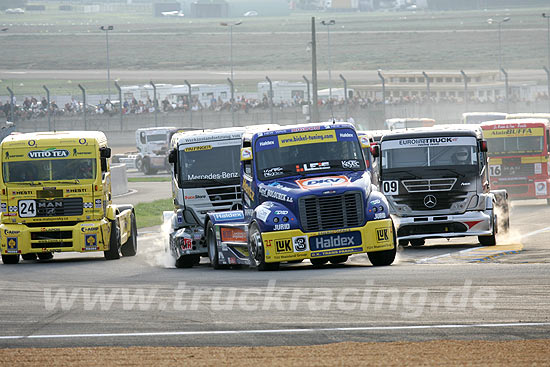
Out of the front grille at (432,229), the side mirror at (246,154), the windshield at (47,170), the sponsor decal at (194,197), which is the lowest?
the front grille at (432,229)

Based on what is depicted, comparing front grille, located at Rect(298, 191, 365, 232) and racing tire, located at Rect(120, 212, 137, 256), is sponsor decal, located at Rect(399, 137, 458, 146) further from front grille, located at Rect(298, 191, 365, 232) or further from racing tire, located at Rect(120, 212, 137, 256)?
racing tire, located at Rect(120, 212, 137, 256)

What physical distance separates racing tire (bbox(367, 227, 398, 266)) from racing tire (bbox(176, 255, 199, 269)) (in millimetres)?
4119

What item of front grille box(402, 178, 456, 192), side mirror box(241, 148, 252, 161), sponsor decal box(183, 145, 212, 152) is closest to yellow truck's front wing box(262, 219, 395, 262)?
side mirror box(241, 148, 252, 161)

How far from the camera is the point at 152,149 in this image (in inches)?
2080

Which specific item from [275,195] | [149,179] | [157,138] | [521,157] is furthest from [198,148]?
[157,138]

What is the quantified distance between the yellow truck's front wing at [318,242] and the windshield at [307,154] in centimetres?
119

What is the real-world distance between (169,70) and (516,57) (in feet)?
124

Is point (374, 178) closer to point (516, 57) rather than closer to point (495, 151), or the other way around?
point (495, 151)

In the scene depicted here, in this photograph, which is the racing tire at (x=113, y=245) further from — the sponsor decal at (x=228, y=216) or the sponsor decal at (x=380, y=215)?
the sponsor decal at (x=380, y=215)

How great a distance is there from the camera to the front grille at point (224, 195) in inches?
759

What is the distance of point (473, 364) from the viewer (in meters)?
8.83

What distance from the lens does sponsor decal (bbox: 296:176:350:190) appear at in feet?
51.9

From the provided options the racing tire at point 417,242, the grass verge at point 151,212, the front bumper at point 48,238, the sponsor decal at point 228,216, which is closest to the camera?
the sponsor decal at point 228,216

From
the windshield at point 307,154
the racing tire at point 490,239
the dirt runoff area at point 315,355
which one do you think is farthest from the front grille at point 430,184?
the dirt runoff area at point 315,355
